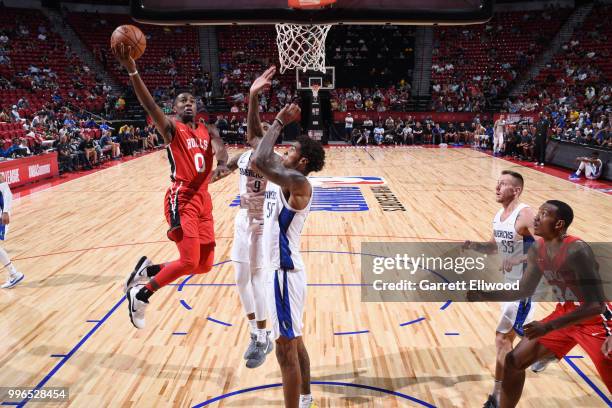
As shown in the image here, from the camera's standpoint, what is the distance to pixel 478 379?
3.88m

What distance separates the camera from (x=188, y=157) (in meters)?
4.15

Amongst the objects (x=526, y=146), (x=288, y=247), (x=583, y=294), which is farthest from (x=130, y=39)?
(x=526, y=146)

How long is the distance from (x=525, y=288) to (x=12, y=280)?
212 inches

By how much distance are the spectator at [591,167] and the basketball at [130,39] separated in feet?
41.6

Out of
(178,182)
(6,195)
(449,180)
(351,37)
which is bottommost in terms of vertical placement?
(449,180)

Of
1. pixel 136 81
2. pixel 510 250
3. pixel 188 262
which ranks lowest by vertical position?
pixel 188 262

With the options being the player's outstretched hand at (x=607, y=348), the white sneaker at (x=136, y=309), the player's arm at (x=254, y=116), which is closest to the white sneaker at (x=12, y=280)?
the white sneaker at (x=136, y=309)

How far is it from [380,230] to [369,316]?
338 centimetres

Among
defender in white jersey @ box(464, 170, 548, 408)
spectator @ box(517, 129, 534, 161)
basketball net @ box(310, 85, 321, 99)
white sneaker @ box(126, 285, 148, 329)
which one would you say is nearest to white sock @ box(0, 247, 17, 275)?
white sneaker @ box(126, 285, 148, 329)

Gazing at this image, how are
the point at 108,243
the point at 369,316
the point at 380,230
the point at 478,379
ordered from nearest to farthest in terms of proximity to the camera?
1. the point at 478,379
2. the point at 369,316
3. the point at 108,243
4. the point at 380,230

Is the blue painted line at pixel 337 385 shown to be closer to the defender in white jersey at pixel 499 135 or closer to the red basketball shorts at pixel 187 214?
the red basketball shorts at pixel 187 214

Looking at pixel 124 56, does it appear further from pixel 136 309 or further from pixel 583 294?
pixel 583 294

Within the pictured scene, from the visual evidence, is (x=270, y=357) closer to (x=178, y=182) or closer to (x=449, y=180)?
(x=178, y=182)

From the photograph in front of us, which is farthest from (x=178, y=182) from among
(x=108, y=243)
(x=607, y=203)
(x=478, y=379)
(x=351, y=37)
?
(x=351, y=37)
